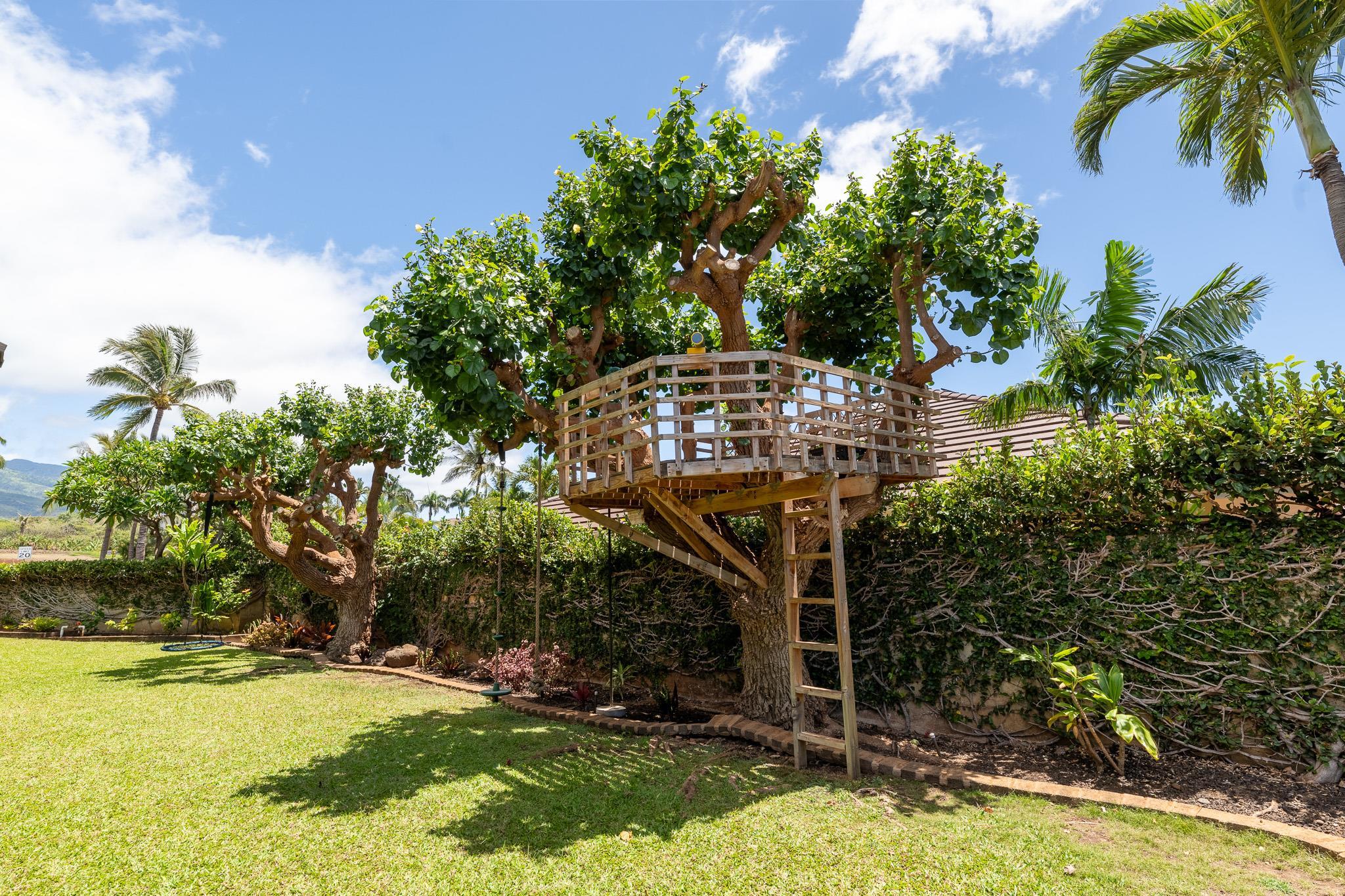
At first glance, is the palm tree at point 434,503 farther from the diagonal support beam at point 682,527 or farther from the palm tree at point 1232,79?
the palm tree at point 1232,79

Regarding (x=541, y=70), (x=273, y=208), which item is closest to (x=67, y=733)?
(x=273, y=208)

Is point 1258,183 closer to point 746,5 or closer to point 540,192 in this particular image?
point 746,5

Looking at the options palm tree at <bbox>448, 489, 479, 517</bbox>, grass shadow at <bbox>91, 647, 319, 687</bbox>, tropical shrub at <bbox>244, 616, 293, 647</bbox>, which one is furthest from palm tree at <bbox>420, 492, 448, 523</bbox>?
grass shadow at <bbox>91, 647, 319, 687</bbox>

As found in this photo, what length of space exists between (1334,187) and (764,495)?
7.36 m

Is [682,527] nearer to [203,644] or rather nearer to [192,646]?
[192,646]

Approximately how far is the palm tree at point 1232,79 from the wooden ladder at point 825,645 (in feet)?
21.4

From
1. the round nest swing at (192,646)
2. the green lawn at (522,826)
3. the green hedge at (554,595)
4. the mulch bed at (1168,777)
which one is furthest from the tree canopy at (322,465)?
the mulch bed at (1168,777)

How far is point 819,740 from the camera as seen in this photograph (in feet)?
21.2

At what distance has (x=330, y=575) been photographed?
51.4 ft

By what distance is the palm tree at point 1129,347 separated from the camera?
9.89 meters

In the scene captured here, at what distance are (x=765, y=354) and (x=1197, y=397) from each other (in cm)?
417

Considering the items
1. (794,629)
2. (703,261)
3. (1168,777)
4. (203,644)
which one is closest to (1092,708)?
(1168,777)

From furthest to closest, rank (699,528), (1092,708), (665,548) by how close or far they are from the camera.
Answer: (665,548) → (699,528) → (1092,708)

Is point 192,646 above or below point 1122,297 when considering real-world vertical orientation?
below
